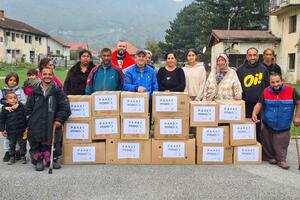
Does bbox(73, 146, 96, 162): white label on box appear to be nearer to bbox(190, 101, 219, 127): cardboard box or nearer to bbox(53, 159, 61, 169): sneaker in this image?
bbox(53, 159, 61, 169): sneaker

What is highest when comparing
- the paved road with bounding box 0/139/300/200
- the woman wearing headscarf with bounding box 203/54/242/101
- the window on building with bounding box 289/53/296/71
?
the window on building with bounding box 289/53/296/71

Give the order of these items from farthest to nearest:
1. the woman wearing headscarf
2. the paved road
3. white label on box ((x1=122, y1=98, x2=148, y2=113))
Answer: the woman wearing headscarf → white label on box ((x1=122, y1=98, x2=148, y2=113)) → the paved road

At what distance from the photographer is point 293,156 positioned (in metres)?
7.20

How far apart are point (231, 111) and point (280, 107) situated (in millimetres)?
780

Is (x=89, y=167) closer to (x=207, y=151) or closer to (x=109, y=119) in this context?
(x=109, y=119)

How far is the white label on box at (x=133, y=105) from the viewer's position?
21.4ft

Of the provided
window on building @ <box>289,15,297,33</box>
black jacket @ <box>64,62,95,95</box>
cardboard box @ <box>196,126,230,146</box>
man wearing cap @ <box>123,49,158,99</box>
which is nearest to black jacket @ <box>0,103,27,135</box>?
black jacket @ <box>64,62,95,95</box>

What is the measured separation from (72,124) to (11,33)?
57.8 metres

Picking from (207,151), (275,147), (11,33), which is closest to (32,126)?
(207,151)

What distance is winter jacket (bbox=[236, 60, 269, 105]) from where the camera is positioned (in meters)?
6.85

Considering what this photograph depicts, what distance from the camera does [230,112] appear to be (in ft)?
21.6

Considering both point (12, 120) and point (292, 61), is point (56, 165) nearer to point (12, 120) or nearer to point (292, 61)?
point (12, 120)

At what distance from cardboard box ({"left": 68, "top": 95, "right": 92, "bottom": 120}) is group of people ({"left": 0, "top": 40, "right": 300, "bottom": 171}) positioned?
183 mm

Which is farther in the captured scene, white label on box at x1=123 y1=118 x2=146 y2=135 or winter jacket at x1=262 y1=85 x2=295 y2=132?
white label on box at x1=123 y1=118 x2=146 y2=135
